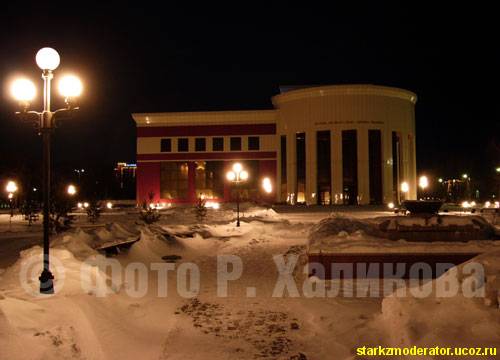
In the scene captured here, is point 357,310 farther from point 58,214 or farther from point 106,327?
point 58,214

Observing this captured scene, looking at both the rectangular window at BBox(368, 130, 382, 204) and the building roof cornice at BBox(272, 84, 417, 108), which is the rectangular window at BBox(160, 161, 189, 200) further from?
the rectangular window at BBox(368, 130, 382, 204)

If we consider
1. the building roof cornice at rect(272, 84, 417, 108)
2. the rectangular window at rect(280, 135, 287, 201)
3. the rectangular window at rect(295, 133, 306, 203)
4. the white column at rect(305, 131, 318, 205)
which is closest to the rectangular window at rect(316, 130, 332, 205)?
the white column at rect(305, 131, 318, 205)

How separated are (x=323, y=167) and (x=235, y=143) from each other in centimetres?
1019

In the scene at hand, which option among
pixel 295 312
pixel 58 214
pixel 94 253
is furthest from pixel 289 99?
pixel 295 312

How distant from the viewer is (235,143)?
2201 inches

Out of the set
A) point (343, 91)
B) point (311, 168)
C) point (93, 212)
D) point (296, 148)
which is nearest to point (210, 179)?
point (296, 148)

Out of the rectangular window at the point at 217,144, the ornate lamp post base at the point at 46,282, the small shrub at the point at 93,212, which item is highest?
the rectangular window at the point at 217,144

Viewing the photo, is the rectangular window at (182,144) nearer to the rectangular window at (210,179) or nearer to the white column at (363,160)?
the rectangular window at (210,179)

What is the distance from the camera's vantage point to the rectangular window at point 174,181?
56375 millimetres

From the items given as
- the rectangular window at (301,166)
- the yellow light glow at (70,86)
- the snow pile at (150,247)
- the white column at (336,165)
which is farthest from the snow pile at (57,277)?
the rectangular window at (301,166)

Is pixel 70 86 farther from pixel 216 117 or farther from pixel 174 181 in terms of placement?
pixel 174 181

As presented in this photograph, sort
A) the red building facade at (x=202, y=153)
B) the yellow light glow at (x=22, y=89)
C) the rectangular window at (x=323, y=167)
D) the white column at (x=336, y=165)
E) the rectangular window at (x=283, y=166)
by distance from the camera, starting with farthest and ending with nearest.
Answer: the red building facade at (x=202, y=153)
the rectangular window at (x=283, y=166)
the rectangular window at (x=323, y=167)
the white column at (x=336, y=165)
the yellow light glow at (x=22, y=89)

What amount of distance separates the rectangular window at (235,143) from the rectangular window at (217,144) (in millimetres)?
1112

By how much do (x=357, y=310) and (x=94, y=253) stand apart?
725 centimetres
